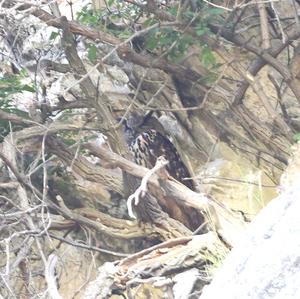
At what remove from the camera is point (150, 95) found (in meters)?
5.52

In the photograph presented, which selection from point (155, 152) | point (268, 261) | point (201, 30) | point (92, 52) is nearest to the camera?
point (268, 261)

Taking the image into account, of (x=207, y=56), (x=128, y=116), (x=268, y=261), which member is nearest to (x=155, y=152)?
(x=128, y=116)

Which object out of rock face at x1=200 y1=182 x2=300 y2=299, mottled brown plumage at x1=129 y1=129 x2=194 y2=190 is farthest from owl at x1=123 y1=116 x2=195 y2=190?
rock face at x1=200 y1=182 x2=300 y2=299

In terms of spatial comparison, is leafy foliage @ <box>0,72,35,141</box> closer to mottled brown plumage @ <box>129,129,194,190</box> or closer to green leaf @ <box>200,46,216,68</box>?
mottled brown plumage @ <box>129,129,194,190</box>

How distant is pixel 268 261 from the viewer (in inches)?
97.4

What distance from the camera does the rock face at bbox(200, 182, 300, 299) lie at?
2395mm

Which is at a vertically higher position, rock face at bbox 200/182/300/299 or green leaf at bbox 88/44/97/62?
rock face at bbox 200/182/300/299

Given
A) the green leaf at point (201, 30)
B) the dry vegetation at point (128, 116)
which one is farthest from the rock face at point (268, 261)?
the green leaf at point (201, 30)

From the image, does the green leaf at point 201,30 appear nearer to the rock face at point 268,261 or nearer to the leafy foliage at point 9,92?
the leafy foliage at point 9,92

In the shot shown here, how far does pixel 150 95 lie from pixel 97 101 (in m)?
0.75

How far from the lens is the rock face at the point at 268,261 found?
2395mm

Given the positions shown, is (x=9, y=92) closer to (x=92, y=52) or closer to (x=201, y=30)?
(x=92, y=52)

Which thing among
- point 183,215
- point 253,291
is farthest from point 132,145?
point 253,291

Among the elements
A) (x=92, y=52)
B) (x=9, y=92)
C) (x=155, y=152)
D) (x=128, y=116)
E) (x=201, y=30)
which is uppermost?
(x=201, y=30)
